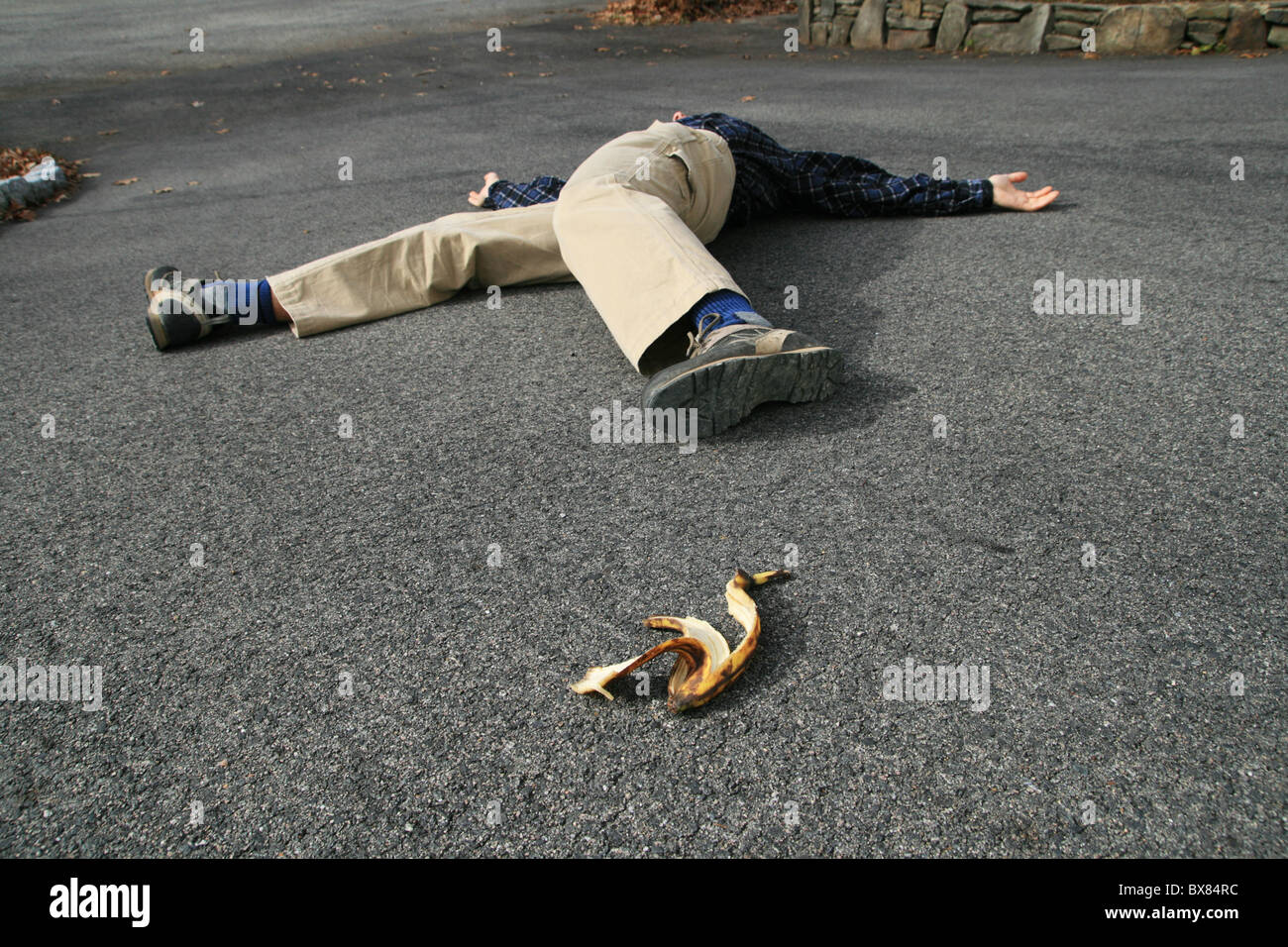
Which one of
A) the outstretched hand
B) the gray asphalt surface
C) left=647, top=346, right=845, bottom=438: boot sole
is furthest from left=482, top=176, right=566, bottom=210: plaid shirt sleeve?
the outstretched hand

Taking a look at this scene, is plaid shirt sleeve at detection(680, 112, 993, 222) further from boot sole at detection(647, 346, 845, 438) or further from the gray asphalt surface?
boot sole at detection(647, 346, 845, 438)

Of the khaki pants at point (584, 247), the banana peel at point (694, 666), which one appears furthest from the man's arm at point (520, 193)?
the banana peel at point (694, 666)

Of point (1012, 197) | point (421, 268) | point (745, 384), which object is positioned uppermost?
point (1012, 197)

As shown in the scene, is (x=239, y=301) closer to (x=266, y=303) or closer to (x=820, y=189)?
(x=266, y=303)

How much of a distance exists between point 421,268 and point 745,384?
1.74m

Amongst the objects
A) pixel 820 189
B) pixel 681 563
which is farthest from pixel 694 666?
pixel 820 189

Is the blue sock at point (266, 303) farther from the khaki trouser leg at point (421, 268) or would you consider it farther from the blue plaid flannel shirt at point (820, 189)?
the blue plaid flannel shirt at point (820, 189)

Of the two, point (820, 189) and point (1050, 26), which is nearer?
point (820, 189)

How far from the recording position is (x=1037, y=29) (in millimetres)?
8938

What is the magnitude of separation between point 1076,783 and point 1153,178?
4.34 m

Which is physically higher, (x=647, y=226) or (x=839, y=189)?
(x=839, y=189)

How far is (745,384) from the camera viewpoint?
2.58 m
